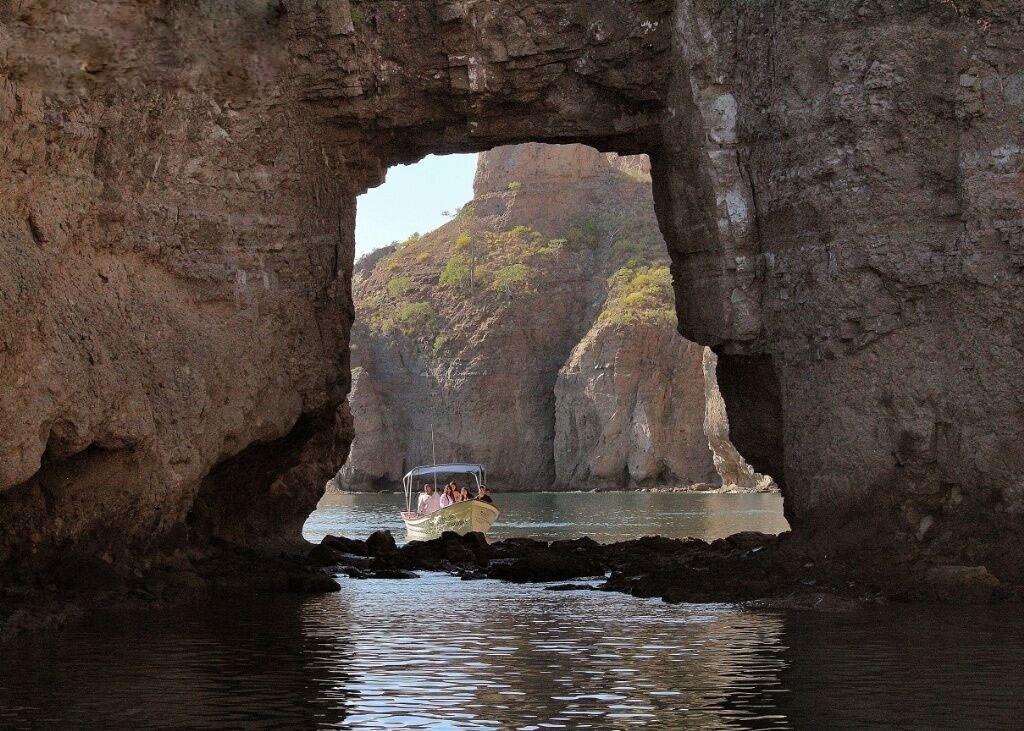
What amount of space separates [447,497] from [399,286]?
73889mm

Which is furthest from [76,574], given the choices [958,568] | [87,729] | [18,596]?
[958,568]

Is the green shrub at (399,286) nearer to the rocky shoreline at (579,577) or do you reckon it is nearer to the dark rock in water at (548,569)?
the rocky shoreline at (579,577)

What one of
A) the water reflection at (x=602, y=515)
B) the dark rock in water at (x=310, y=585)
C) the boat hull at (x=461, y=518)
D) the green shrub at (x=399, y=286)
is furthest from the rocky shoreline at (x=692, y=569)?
the green shrub at (x=399, y=286)

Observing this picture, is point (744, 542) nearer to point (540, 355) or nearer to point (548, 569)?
point (548, 569)

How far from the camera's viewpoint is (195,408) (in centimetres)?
2253

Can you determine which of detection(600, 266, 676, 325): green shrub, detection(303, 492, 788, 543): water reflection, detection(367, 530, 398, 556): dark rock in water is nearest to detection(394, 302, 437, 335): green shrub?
detection(600, 266, 676, 325): green shrub

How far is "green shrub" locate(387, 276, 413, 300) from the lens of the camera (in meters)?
115

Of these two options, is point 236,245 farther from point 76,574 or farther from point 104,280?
point 76,574

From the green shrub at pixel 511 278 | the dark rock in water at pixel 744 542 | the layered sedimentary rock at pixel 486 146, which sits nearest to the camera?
the layered sedimentary rock at pixel 486 146

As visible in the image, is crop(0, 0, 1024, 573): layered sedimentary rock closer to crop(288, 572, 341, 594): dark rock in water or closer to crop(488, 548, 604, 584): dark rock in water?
crop(288, 572, 341, 594): dark rock in water

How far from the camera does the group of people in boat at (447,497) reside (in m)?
41.6

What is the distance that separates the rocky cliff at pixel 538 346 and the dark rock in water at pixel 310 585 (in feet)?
185

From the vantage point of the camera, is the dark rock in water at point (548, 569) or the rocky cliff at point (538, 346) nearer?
the dark rock in water at point (548, 569)

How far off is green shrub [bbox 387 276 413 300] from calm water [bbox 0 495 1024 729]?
93.2 metres
